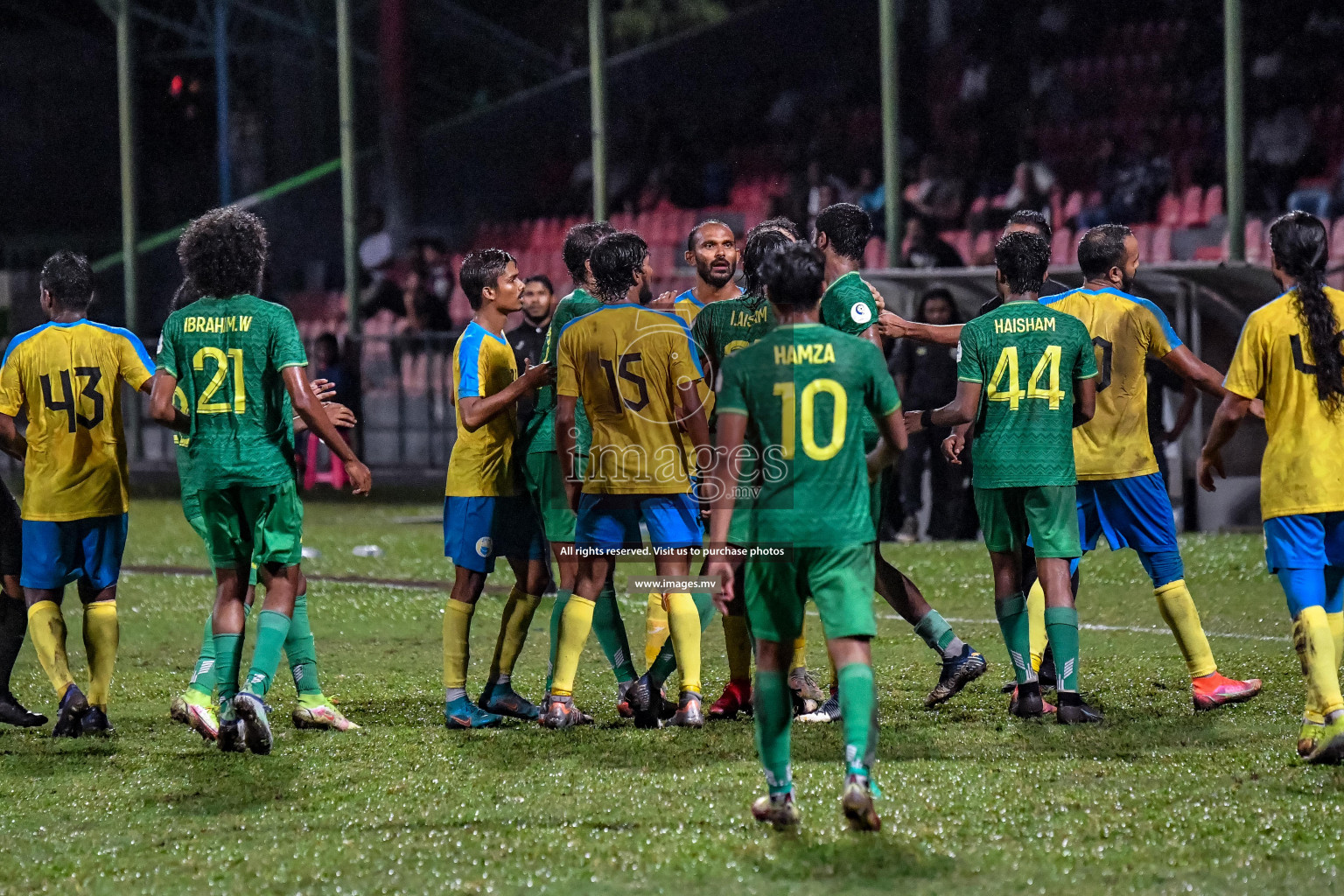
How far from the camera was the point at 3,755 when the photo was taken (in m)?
6.33

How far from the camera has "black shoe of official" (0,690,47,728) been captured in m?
6.87

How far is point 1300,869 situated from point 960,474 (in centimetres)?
962

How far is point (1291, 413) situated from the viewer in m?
5.70

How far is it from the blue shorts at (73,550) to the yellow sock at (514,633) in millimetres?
1611

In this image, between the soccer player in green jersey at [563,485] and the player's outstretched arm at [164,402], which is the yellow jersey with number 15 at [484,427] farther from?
the player's outstretched arm at [164,402]

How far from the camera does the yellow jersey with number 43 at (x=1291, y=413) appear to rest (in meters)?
5.63

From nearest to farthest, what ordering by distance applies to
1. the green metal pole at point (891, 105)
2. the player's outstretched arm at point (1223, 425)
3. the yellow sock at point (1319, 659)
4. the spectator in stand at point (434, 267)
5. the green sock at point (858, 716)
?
the green sock at point (858, 716), the yellow sock at point (1319, 659), the player's outstretched arm at point (1223, 425), the green metal pole at point (891, 105), the spectator in stand at point (434, 267)

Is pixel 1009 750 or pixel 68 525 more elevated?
pixel 68 525

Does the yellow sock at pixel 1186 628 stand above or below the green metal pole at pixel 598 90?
below

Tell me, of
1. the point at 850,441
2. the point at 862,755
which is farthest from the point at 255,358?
the point at 862,755

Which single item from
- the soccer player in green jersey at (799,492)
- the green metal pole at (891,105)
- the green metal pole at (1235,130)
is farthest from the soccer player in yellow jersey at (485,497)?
the green metal pole at (891,105)

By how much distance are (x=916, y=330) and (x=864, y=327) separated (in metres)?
0.71

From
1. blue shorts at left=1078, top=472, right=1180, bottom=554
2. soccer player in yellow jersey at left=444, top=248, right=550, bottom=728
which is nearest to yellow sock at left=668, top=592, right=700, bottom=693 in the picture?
soccer player in yellow jersey at left=444, top=248, right=550, bottom=728

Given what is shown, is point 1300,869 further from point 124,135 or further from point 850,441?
point 124,135
